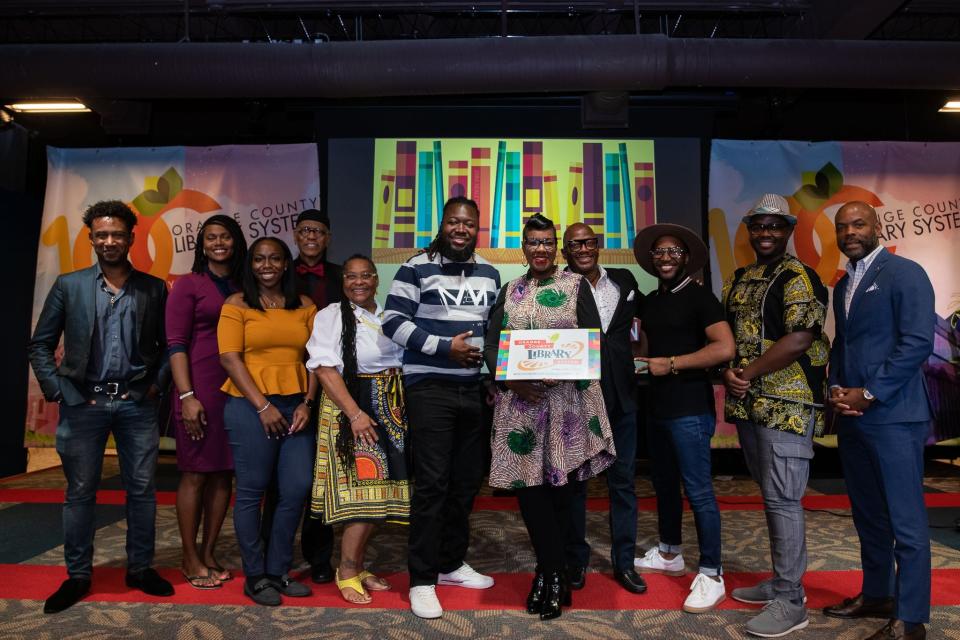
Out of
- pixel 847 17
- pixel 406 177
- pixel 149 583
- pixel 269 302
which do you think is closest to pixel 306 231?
pixel 269 302

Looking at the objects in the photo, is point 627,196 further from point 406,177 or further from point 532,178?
point 406,177

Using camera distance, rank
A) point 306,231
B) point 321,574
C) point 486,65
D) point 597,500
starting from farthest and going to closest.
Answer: point 597,500 < point 486,65 < point 306,231 < point 321,574

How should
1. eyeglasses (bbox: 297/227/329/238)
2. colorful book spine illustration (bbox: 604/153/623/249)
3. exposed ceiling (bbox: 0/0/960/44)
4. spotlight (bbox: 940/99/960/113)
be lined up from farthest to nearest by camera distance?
spotlight (bbox: 940/99/960/113) < colorful book spine illustration (bbox: 604/153/623/249) < exposed ceiling (bbox: 0/0/960/44) < eyeglasses (bbox: 297/227/329/238)

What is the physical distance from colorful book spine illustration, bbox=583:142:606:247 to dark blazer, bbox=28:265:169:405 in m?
3.74

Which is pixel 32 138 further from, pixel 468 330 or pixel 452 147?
pixel 468 330

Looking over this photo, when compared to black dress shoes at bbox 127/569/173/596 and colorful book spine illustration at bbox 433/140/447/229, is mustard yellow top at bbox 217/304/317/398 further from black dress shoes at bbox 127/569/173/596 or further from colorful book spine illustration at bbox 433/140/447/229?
colorful book spine illustration at bbox 433/140/447/229

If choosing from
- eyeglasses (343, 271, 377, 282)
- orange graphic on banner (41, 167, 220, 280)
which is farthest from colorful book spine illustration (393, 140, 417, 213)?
eyeglasses (343, 271, 377, 282)

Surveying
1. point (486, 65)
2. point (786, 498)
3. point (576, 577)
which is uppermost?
point (486, 65)

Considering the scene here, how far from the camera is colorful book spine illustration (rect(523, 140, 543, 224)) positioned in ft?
18.6

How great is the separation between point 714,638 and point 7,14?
684 centimetres

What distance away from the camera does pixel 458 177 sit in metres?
5.73

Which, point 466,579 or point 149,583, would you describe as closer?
point 149,583

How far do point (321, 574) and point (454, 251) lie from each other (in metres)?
1.70

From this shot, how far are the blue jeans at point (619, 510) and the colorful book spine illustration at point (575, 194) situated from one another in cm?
304
